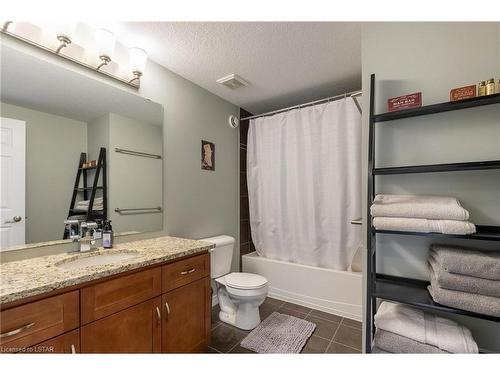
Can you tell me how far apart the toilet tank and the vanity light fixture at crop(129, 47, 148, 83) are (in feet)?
4.96

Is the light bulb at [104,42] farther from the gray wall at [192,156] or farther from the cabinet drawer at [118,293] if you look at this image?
the cabinet drawer at [118,293]

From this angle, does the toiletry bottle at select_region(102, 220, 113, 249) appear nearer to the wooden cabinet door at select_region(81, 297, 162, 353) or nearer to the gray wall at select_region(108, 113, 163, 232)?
the gray wall at select_region(108, 113, 163, 232)

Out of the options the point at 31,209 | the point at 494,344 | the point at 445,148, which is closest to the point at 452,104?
the point at 445,148

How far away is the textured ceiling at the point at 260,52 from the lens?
143 cm

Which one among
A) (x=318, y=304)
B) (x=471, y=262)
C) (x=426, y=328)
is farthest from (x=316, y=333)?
(x=471, y=262)

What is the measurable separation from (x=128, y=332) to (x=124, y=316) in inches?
3.5

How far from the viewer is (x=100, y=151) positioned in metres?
1.47

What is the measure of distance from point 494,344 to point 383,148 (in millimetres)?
1058

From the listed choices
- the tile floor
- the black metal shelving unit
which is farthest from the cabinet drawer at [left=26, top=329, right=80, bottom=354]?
the black metal shelving unit

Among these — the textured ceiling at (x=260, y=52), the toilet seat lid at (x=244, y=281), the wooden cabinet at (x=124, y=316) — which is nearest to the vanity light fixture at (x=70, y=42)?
the textured ceiling at (x=260, y=52)

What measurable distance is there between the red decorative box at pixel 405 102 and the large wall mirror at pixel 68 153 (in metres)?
1.64
